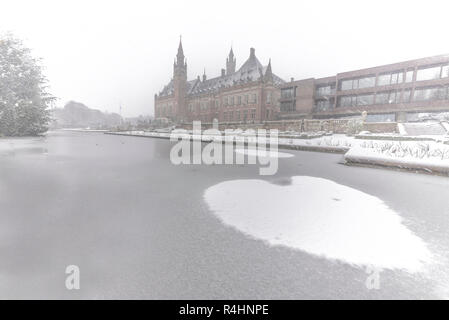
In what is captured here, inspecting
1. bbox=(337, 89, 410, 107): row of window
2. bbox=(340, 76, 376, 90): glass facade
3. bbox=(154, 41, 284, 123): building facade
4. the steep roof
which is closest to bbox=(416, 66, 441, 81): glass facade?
bbox=(337, 89, 410, 107): row of window

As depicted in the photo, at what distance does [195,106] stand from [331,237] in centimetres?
6591

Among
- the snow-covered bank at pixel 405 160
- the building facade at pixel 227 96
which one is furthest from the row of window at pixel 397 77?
the snow-covered bank at pixel 405 160

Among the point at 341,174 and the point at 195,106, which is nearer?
the point at 341,174

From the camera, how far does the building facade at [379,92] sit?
3309 centimetres

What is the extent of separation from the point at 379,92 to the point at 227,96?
32.1m

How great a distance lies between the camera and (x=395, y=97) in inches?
1436

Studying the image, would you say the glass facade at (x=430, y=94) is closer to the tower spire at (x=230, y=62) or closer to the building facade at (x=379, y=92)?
the building facade at (x=379, y=92)

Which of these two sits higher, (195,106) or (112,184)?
(195,106)

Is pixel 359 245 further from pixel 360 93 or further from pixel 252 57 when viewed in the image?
pixel 252 57

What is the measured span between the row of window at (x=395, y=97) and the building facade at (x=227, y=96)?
1478 centimetres

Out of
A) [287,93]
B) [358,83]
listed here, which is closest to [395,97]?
[358,83]

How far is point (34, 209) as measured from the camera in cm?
423

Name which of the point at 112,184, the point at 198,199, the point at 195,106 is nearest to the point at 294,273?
the point at 198,199

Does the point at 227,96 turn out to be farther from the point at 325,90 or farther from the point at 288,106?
the point at 325,90
